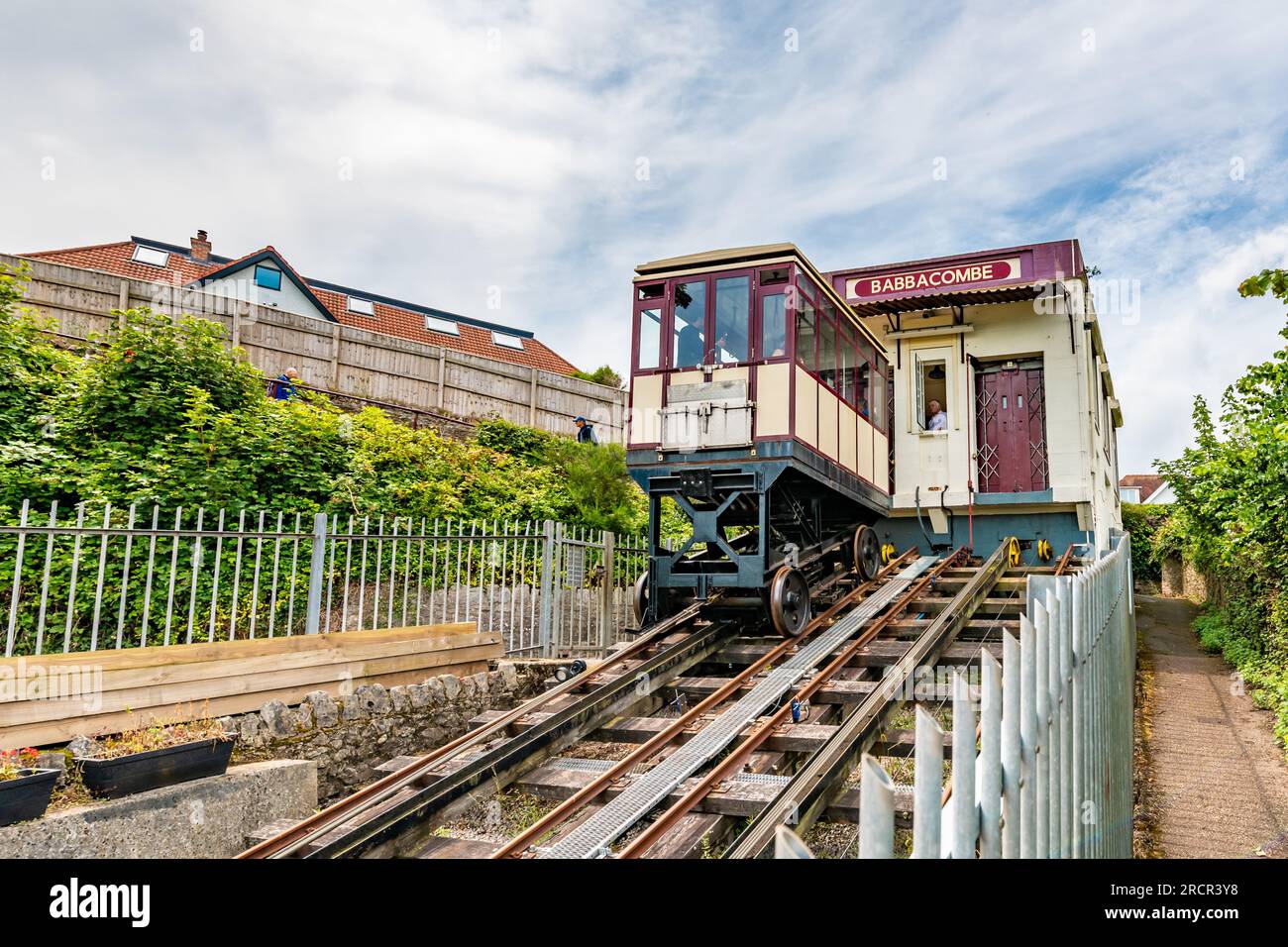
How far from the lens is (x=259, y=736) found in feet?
18.1

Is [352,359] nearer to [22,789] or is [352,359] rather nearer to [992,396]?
[992,396]

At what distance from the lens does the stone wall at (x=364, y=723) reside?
18.4ft

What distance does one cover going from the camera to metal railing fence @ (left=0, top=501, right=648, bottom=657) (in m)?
6.93

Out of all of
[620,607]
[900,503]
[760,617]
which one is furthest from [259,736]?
[900,503]

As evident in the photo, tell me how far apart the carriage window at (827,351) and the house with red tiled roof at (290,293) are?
1499 centimetres

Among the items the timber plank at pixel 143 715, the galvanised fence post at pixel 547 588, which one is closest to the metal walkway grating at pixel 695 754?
the timber plank at pixel 143 715

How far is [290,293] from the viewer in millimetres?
29422

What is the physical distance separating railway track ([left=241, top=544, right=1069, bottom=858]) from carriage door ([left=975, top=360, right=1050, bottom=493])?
4.56 metres

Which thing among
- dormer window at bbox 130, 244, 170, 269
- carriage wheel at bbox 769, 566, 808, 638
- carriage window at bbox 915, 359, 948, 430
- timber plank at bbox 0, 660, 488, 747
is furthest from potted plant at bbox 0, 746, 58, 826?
dormer window at bbox 130, 244, 170, 269

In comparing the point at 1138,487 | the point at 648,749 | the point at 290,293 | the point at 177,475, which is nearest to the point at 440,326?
the point at 290,293

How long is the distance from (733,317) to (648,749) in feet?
14.8

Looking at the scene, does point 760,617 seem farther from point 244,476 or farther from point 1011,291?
point 1011,291
